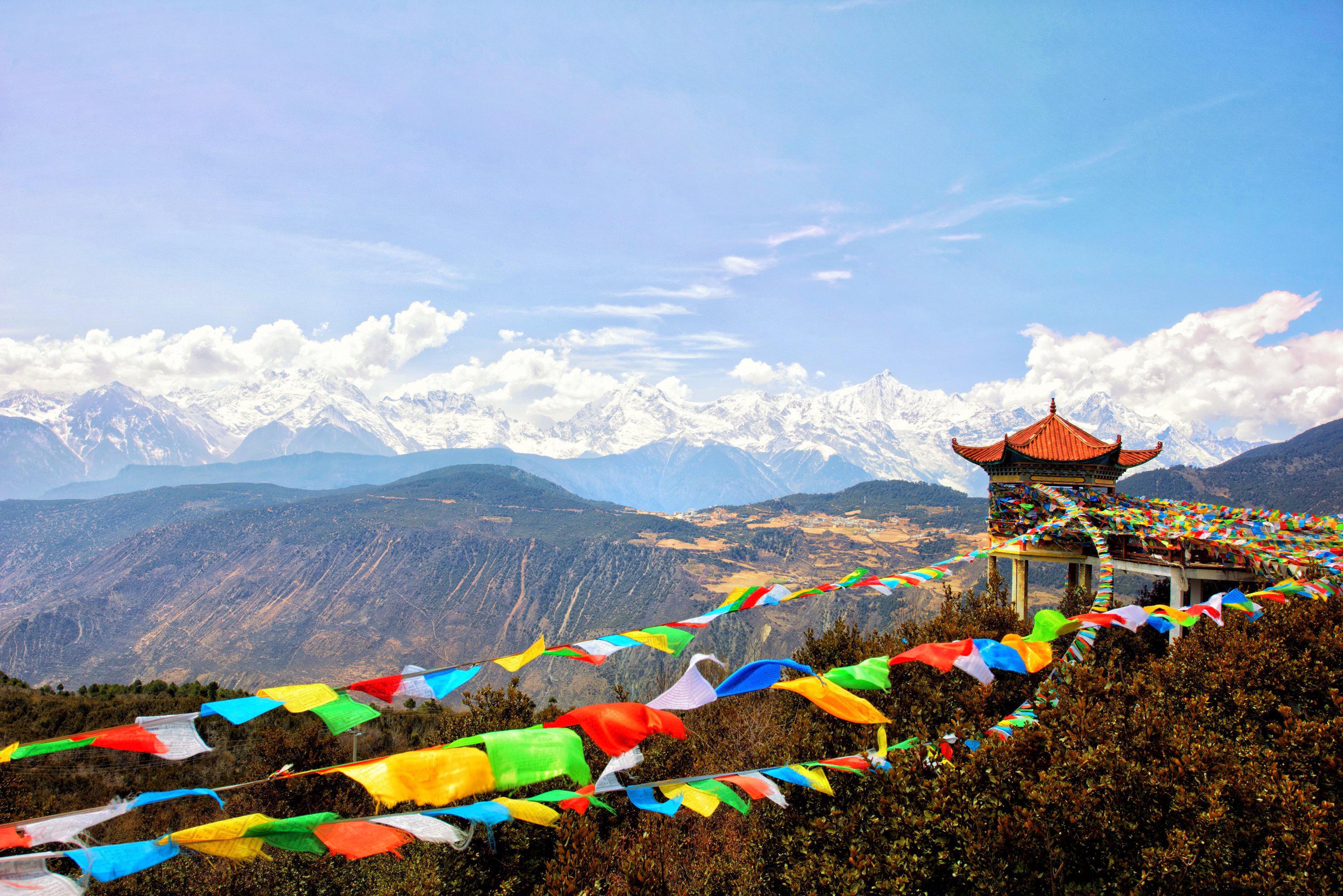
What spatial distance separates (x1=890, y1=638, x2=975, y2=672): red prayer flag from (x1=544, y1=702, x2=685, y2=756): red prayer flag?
3521 millimetres

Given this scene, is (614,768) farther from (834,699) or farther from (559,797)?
(834,699)

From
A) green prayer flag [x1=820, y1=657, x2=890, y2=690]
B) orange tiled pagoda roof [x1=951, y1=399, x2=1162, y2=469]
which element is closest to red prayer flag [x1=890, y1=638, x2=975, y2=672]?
green prayer flag [x1=820, y1=657, x2=890, y2=690]

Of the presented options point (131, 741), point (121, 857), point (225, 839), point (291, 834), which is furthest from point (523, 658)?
point (121, 857)

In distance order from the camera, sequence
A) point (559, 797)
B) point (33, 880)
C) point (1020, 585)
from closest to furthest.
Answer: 1. point (33, 880)
2. point (559, 797)
3. point (1020, 585)

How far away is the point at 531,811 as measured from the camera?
5.73 m

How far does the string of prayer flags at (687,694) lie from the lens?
6.40 meters

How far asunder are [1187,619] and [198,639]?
12311 cm

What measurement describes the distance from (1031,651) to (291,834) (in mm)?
8857

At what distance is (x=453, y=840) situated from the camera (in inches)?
207

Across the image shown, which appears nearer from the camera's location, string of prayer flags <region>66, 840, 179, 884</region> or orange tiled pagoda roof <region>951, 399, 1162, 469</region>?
string of prayer flags <region>66, 840, 179, 884</region>

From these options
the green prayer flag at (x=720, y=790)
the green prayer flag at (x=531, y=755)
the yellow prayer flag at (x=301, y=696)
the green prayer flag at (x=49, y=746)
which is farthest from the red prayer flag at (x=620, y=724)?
the green prayer flag at (x=49, y=746)

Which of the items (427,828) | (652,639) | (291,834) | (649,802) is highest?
(652,639)

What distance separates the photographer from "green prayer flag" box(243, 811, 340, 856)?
4863mm

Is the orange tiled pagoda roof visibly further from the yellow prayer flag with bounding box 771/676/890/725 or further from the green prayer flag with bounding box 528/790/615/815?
the green prayer flag with bounding box 528/790/615/815
